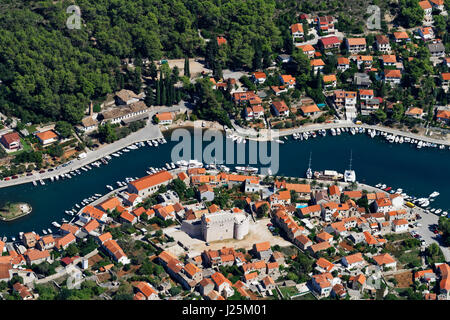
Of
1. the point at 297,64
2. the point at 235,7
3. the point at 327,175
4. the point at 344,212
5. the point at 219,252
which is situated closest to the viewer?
the point at 219,252

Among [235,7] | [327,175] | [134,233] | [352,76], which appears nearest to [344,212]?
[327,175]

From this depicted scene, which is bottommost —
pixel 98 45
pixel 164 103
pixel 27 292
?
pixel 27 292

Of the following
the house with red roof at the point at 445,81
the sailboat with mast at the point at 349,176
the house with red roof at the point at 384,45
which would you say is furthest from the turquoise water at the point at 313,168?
the house with red roof at the point at 384,45

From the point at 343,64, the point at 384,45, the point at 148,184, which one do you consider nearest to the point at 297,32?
the point at 343,64

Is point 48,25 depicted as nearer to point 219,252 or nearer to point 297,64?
point 297,64

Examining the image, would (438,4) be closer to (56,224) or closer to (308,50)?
(308,50)

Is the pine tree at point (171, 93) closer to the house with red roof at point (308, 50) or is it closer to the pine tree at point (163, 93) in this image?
the pine tree at point (163, 93)
